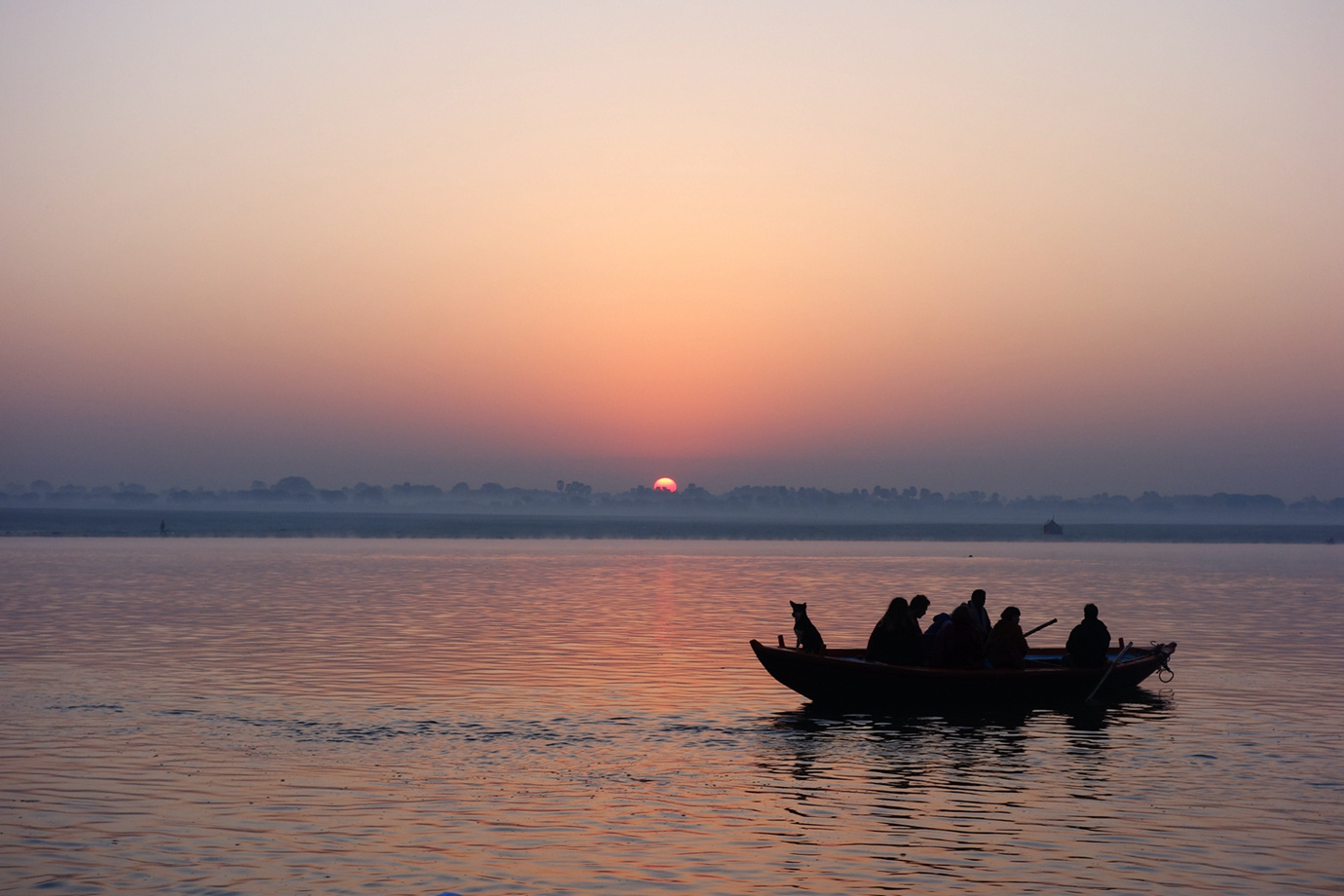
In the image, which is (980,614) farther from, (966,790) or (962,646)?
(966,790)

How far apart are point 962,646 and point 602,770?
10.0 meters

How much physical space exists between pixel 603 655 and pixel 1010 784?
711 inches

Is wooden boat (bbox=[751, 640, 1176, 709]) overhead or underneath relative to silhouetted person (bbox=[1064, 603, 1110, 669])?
underneath

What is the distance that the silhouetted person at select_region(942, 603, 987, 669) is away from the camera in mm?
27078

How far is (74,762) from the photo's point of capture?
19703 mm

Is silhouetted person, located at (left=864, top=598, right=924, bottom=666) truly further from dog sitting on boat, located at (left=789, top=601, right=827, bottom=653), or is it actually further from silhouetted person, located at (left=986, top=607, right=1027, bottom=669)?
silhouetted person, located at (left=986, top=607, right=1027, bottom=669)

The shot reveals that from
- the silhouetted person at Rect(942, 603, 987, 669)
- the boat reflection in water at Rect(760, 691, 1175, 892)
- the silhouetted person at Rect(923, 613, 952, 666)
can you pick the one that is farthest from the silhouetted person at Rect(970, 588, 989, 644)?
the boat reflection in water at Rect(760, 691, 1175, 892)

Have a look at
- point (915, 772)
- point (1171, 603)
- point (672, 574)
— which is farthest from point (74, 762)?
point (672, 574)

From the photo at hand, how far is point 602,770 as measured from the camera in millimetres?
19750

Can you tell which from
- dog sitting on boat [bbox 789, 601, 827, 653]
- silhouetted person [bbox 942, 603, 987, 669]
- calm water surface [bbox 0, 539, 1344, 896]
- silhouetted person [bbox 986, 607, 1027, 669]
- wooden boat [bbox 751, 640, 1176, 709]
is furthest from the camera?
silhouetted person [bbox 986, 607, 1027, 669]

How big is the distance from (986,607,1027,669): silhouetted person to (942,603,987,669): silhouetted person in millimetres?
798

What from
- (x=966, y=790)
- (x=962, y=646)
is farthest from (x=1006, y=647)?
(x=966, y=790)

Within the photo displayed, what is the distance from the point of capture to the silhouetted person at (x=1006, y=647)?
91.8 ft

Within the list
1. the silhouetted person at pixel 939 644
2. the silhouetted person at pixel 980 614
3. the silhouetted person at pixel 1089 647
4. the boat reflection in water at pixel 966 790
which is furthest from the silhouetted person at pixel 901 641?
the silhouetted person at pixel 1089 647
